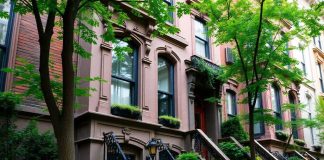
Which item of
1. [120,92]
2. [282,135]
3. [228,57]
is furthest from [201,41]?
[282,135]

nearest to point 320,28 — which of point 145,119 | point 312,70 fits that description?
point 145,119

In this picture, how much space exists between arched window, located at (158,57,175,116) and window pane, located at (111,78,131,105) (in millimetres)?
1658

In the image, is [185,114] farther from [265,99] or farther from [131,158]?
[265,99]

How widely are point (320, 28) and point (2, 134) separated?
901cm

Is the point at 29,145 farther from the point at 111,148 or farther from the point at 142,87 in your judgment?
the point at 142,87

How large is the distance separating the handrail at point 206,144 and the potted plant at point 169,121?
2.50 ft

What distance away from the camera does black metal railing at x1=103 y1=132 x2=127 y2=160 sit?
401 inches

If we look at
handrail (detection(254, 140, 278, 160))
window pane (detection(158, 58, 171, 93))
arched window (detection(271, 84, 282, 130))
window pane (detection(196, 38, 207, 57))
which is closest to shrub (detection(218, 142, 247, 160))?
handrail (detection(254, 140, 278, 160))

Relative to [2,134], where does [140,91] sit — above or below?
above

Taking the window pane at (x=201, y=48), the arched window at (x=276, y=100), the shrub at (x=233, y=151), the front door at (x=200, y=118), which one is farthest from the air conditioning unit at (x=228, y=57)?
the shrub at (x=233, y=151)

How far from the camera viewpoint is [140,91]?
12445 millimetres

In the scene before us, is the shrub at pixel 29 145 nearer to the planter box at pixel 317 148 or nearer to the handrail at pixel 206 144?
the handrail at pixel 206 144

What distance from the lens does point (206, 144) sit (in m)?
12.4

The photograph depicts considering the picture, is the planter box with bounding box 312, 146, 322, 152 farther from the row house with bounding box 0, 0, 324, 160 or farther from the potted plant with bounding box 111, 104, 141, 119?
the potted plant with bounding box 111, 104, 141, 119
